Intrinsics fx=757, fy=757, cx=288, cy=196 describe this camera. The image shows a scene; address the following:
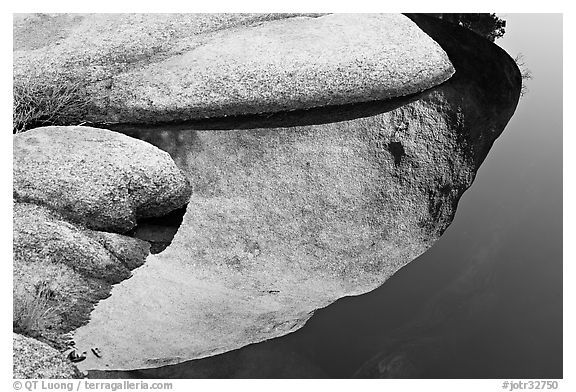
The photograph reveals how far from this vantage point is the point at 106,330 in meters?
6.71

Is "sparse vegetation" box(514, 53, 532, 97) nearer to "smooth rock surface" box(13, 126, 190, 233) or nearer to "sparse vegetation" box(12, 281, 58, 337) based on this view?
"smooth rock surface" box(13, 126, 190, 233)

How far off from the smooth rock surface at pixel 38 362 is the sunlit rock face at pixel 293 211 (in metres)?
0.27

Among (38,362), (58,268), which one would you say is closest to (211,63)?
(58,268)

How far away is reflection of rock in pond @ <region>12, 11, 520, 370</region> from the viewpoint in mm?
6977

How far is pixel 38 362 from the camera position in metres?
6.20

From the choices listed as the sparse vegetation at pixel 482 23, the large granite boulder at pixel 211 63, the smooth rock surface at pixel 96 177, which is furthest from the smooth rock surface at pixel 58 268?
the sparse vegetation at pixel 482 23

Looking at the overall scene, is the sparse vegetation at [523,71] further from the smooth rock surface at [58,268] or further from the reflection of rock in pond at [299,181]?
the smooth rock surface at [58,268]

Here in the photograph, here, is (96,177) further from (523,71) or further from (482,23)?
(523,71)

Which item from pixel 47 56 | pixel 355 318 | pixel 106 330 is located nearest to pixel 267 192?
pixel 355 318

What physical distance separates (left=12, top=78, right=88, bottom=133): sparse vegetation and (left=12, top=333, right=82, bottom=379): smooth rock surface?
2.68m

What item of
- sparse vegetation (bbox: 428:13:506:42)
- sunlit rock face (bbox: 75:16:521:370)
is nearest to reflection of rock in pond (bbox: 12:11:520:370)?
sunlit rock face (bbox: 75:16:521:370)

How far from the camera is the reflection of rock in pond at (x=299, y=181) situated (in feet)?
22.9

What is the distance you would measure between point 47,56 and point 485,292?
561cm

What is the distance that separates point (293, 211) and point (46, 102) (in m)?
3.04
